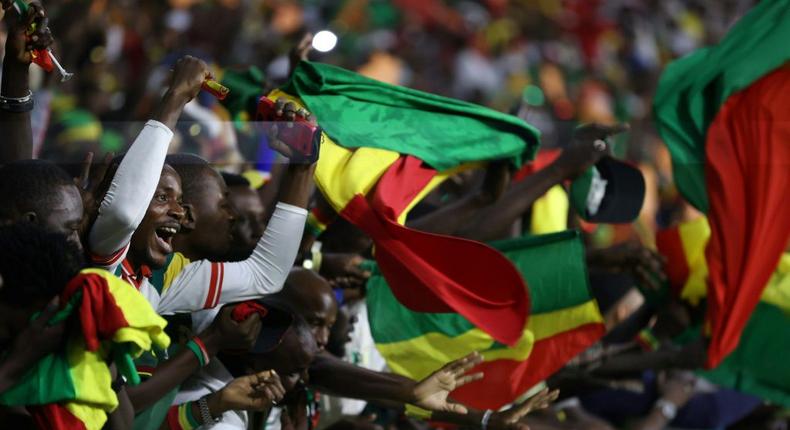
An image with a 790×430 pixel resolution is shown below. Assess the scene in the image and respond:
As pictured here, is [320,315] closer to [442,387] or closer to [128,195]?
[442,387]

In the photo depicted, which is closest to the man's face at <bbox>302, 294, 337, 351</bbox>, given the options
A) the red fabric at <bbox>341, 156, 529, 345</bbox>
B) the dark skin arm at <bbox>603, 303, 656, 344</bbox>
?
the red fabric at <bbox>341, 156, 529, 345</bbox>

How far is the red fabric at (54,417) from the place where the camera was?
343 cm

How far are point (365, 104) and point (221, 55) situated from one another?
14.6 ft

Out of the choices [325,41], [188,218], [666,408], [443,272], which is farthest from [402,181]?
[666,408]

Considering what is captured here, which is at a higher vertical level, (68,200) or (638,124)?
(68,200)

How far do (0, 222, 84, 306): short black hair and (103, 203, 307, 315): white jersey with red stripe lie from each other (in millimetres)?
706

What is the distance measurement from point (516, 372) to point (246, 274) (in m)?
1.53

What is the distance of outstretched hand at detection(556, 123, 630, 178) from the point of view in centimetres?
Answer: 593

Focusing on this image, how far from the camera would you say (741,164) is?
600 centimetres

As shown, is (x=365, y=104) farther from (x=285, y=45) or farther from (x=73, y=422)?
(x=285, y=45)

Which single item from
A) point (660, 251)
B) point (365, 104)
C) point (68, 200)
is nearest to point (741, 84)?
point (660, 251)

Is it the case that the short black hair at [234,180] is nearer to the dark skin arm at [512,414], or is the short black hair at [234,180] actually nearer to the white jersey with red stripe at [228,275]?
the white jersey with red stripe at [228,275]

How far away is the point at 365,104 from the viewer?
5.23 metres

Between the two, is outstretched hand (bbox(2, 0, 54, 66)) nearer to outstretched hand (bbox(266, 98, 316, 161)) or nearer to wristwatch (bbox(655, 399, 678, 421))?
outstretched hand (bbox(266, 98, 316, 161))
